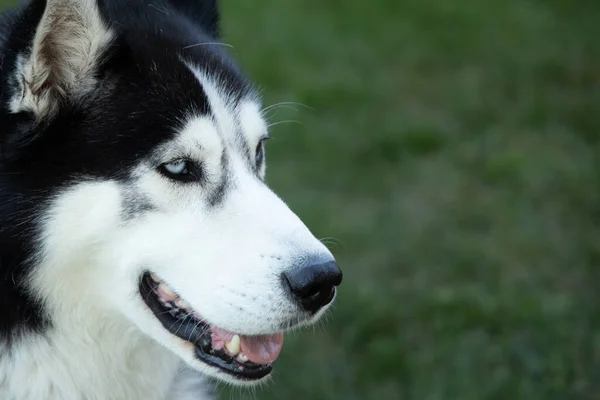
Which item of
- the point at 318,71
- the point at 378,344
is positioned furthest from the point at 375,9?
the point at 378,344

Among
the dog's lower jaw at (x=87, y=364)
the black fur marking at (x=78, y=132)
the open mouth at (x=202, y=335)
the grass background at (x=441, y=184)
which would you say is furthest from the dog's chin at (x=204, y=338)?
the grass background at (x=441, y=184)

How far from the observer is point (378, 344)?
430 centimetres

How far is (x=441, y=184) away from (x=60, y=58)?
380 centimetres

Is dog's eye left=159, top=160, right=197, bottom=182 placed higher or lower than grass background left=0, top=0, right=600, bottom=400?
higher

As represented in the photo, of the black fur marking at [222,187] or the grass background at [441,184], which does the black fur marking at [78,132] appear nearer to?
the black fur marking at [222,187]

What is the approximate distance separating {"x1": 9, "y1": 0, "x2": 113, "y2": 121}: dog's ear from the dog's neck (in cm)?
66

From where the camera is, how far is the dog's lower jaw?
2.64 metres

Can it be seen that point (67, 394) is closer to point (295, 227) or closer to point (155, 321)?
point (155, 321)

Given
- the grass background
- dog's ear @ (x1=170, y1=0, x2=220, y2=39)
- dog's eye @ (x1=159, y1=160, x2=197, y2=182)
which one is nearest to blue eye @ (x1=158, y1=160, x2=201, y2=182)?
dog's eye @ (x1=159, y1=160, x2=197, y2=182)

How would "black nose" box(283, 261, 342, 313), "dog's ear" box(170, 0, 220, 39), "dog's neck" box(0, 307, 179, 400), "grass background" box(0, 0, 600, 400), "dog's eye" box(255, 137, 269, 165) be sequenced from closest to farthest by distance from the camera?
"black nose" box(283, 261, 342, 313)
"dog's neck" box(0, 307, 179, 400)
"dog's eye" box(255, 137, 269, 165)
"dog's ear" box(170, 0, 220, 39)
"grass background" box(0, 0, 600, 400)

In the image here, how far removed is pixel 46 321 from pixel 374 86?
5.11 metres

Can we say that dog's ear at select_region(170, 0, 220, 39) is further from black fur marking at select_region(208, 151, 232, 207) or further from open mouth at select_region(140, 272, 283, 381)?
open mouth at select_region(140, 272, 283, 381)

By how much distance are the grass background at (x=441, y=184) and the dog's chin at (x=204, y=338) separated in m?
1.33

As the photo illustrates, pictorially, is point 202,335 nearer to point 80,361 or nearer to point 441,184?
point 80,361
